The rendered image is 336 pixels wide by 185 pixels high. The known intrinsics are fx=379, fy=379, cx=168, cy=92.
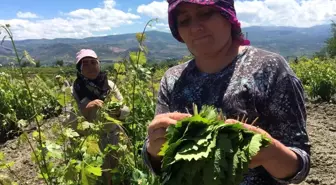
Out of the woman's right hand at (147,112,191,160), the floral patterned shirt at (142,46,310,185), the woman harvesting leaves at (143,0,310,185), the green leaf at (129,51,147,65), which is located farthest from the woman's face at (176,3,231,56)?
the green leaf at (129,51,147,65)

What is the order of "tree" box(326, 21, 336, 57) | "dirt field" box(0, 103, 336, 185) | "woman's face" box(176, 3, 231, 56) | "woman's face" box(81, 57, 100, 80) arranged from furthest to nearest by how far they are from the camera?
"tree" box(326, 21, 336, 57), "dirt field" box(0, 103, 336, 185), "woman's face" box(81, 57, 100, 80), "woman's face" box(176, 3, 231, 56)

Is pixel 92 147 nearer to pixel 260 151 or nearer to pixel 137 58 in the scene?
pixel 137 58

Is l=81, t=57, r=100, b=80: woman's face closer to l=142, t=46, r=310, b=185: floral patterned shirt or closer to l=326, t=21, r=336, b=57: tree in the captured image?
l=142, t=46, r=310, b=185: floral patterned shirt

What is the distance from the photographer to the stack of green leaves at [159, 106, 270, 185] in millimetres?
1186

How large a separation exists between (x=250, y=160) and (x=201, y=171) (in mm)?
162

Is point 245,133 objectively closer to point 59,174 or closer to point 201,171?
point 201,171

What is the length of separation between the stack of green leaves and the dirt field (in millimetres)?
3133

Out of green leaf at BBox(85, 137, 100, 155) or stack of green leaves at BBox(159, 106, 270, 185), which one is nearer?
stack of green leaves at BBox(159, 106, 270, 185)

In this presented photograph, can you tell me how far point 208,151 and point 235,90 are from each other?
406 mm

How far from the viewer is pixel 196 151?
122 centimetres

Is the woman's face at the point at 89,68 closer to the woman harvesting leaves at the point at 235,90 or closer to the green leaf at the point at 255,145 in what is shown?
the woman harvesting leaves at the point at 235,90

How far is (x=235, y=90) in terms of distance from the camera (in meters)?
1.51

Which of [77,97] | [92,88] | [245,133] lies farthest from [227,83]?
[77,97]

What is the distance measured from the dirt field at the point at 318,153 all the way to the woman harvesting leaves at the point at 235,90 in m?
2.91
